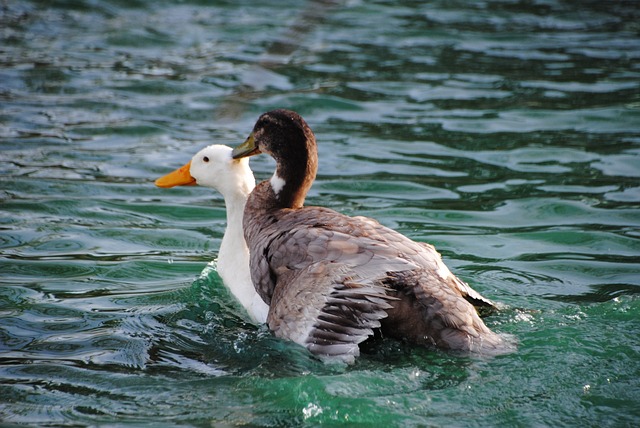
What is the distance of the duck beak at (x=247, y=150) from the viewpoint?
6.32 metres

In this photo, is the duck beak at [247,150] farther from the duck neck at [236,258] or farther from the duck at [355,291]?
the duck at [355,291]

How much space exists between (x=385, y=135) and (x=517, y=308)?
456 cm

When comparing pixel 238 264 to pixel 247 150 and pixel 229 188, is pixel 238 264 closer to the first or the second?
pixel 229 188

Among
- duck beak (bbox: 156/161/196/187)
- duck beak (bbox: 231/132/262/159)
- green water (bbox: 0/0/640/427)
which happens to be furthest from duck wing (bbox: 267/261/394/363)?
duck beak (bbox: 156/161/196/187)

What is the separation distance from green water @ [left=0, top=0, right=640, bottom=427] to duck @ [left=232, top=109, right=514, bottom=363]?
0.41 ft

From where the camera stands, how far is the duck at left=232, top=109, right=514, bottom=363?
4977 millimetres

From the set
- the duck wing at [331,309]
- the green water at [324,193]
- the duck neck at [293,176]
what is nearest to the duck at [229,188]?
the green water at [324,193]

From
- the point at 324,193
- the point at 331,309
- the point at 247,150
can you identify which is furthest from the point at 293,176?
the point at 324,193

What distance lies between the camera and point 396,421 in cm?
446

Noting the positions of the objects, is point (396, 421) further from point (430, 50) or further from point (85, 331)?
point (430, 50)

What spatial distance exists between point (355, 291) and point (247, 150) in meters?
1.72

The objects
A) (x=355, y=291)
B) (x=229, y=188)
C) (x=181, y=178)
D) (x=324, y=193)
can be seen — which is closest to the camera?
(x=355, y=291)

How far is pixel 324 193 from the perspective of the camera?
8.56 meters

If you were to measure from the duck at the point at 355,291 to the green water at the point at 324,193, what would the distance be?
0.41ft
